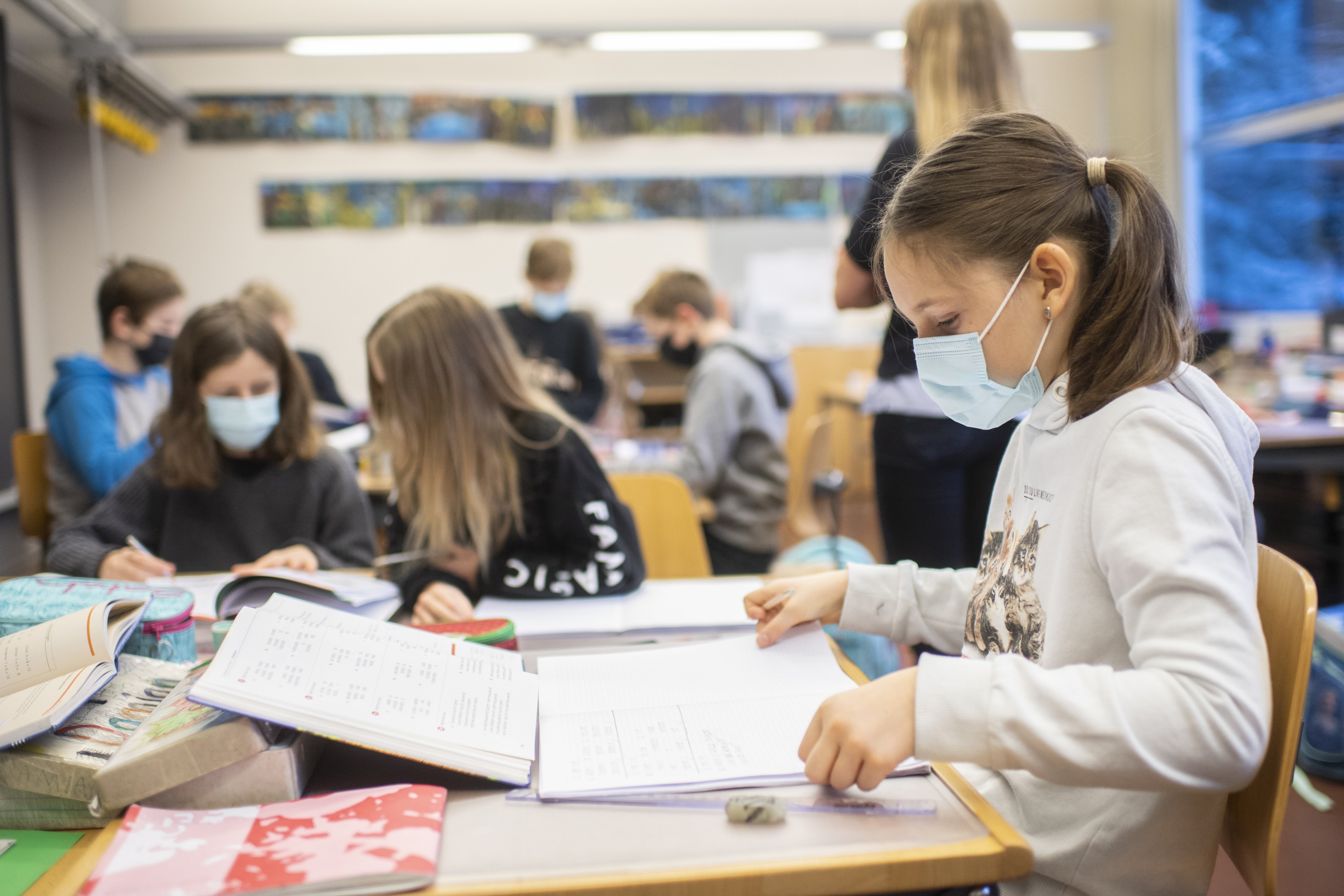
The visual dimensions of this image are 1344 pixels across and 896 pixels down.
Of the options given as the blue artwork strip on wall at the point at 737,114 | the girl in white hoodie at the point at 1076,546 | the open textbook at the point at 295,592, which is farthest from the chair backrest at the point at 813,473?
the blue artwork strip on wall at the point at 737,114

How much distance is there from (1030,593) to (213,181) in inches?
214

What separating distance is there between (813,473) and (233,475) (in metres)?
1.81

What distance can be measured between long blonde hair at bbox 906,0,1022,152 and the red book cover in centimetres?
125

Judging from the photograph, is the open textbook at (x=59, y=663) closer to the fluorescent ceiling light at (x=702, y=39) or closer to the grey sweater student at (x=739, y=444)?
the grey sweater student at (x=739, y=444)

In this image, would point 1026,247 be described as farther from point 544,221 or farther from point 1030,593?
point 544,221

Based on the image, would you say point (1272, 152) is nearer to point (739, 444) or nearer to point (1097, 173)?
point (739, 444)

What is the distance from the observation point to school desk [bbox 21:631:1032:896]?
0.57m

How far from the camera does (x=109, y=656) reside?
31.0 inches

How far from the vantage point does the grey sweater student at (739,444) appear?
2564 millimetres

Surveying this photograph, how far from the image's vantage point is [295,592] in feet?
3.81

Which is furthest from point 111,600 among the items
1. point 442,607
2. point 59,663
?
point 442,607

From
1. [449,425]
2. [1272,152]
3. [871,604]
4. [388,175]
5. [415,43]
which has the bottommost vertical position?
[871,604]

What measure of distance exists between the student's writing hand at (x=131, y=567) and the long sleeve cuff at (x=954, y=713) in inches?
47.6

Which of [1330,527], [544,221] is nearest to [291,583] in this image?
[1330,527]
